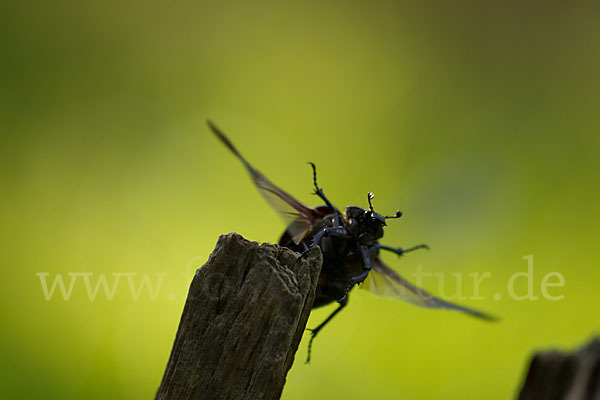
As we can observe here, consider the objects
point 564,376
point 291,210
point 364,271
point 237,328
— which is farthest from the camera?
point 291,210

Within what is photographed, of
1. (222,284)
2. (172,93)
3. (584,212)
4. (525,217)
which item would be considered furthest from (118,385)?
(584,212)

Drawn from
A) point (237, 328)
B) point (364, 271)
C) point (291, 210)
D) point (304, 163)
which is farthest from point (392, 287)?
point (304, 163)

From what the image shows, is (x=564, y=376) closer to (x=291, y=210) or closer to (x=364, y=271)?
(x=364, y=271)

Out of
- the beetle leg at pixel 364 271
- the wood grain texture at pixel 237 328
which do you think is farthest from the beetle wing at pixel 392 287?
the wood grain texture at pixel 237 328

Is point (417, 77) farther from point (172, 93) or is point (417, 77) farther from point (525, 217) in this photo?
point (172, 93)

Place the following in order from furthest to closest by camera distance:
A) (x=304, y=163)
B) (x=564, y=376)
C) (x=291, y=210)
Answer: (x=304, y=163) < (x=291, y=210) < (x=564, y=376)

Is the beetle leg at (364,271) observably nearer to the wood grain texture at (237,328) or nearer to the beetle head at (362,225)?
the beetle head at (362,225)
